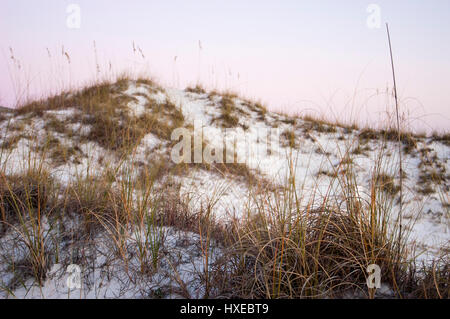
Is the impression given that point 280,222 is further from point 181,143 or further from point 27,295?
point 181,143

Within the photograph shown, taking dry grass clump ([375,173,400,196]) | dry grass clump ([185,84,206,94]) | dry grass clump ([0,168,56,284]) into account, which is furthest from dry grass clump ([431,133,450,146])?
dry grass clump ([0,168,56,284])

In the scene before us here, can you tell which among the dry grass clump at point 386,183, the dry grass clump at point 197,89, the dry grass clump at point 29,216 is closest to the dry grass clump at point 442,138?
the dry grass clump at point 386,183

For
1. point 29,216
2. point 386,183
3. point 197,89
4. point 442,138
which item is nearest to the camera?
point 386,183

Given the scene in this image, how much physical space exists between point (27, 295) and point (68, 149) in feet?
11.7

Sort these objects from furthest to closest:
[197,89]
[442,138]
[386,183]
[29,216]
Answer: [197,89] → [442,138] → [29,216] → [386,183]

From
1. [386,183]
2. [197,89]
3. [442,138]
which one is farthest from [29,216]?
[442,138]

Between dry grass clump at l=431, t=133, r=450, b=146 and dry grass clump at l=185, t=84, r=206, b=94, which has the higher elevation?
dry grass clump at l=185, t=84, r=206, b=94

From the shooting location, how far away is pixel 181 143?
5.53 metres

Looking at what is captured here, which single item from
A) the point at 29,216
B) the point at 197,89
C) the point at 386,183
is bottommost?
the point at 29,216

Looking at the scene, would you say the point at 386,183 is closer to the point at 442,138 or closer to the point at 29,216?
the point at 29,216

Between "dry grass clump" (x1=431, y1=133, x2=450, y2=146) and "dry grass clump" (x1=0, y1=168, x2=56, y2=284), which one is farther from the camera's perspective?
"dry grass clump" (x1=431, y1=133, x2=450, y2=146)

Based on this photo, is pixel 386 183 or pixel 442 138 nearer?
pixel 386 183

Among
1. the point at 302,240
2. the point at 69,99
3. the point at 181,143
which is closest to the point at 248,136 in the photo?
the point at 181,143

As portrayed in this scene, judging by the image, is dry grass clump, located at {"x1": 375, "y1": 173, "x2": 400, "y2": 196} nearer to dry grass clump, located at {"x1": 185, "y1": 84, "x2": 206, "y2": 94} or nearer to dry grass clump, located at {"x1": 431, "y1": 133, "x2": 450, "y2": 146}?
dry grass clump, located at {"x1": 431, "y1": 133, "x2": 450, "y2": 146}
